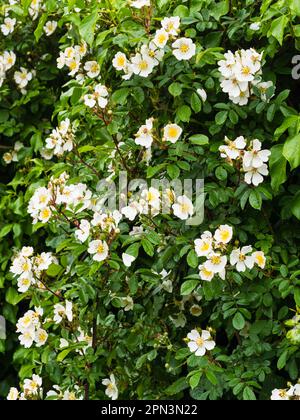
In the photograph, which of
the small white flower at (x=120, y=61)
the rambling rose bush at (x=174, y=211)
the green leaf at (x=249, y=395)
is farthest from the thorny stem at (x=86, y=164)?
the green leaf at (x=249, y=395)

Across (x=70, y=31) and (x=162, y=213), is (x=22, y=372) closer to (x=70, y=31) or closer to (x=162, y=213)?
(x=162, y=213)

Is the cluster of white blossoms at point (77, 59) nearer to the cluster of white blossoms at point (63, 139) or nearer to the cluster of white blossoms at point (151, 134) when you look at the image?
the cluster of white blossoms at point (63, 139)

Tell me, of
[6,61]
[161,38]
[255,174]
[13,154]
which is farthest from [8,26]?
[255,174]

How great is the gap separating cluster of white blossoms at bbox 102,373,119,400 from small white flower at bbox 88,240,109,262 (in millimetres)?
474

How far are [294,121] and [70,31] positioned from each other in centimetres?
101

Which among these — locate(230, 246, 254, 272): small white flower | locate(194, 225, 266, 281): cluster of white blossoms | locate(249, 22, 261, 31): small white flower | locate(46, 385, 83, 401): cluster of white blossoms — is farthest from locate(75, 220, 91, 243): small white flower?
locate(249, 22, 261, 31): small white flower

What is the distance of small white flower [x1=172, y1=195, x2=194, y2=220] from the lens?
2213 mm

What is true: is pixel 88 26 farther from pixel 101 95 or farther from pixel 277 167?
pixel 277 167

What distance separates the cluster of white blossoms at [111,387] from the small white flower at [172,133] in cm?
82

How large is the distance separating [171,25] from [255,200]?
22.8 inches

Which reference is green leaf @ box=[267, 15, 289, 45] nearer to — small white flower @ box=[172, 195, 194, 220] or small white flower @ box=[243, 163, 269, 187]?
small white flower @ box=[243, 163, 269, 187]

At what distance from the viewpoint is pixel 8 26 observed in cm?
320

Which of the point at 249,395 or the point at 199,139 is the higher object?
the point at 199,139

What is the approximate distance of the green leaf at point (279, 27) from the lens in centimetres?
211
